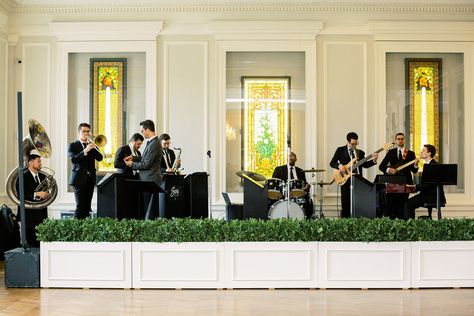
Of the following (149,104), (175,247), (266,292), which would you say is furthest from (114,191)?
(149,104)

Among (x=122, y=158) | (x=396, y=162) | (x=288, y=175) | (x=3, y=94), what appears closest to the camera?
(x=288, y=175)

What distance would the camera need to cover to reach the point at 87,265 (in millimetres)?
6996

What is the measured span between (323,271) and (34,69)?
676cm

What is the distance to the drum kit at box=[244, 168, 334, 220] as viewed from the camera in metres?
9.41

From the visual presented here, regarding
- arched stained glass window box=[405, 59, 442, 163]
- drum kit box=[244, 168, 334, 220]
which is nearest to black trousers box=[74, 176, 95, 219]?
drum kit box=[244, 168, 334, 220]

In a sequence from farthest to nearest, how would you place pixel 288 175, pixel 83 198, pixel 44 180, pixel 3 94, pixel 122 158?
pixel 3 94 < pixel 83 198 < pixel 122 158 < pixel 288 175 < pixel 44 180

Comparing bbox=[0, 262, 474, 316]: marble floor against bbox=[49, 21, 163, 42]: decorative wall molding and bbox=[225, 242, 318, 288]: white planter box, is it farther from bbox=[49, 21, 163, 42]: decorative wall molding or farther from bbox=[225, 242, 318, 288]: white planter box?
bbox=[49, 21, 163, 42]: decorative wall molding

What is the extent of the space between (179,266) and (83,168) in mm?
3233

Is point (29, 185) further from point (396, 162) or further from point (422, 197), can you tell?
point (422, 197)

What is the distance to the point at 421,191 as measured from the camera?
406 inches

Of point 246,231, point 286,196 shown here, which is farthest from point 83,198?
point 246,231

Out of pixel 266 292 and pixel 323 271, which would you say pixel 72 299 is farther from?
pixel 323 271

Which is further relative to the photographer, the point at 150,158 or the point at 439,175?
the point at 439,175

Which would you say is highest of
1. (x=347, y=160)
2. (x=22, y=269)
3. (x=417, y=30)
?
(x=417, y=30)
